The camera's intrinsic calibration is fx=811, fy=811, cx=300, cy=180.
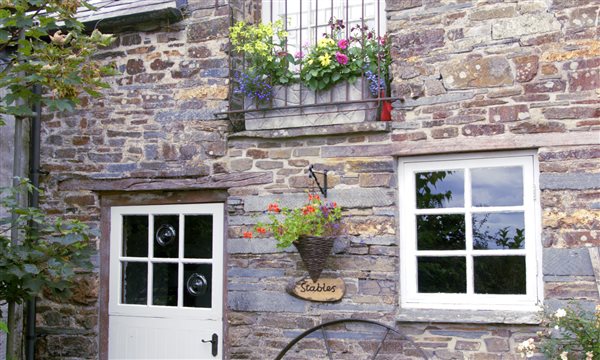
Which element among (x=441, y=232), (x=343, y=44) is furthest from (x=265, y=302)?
(x=343, y=44)

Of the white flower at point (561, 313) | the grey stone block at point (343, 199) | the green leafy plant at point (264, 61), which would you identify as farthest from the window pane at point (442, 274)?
the green leafy plant at point (264, 61)

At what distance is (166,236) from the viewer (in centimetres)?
714

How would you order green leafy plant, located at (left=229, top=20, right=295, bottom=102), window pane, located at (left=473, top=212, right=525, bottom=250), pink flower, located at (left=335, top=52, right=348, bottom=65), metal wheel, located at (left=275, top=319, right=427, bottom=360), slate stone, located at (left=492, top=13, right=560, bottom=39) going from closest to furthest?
slate stone, located at (left=492, top=13, right=560, bottom=39) < window pane, located at (left=473, top=212, right=525, bottom=250) < metal wheel, located at (left=275, top=319, right=427, bottom=360) < pink flower, located at (left=335, top=52, right=348, bottom=65) < green leafy plant, located at (left=229, top=20, right=295, bottom=102)

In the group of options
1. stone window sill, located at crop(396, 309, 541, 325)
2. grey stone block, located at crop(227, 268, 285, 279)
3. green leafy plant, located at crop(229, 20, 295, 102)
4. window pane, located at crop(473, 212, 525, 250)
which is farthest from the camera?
green leafy plant, located at crop(229, 20, 295, 102)

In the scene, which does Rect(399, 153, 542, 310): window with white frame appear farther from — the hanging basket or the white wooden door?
the white wooden door

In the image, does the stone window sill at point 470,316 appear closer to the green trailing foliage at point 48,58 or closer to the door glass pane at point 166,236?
the door glass pane at point 166,236

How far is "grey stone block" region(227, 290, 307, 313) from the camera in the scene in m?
6.38

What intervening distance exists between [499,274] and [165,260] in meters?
2.87

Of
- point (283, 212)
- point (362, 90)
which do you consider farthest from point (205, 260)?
point (362, 90)

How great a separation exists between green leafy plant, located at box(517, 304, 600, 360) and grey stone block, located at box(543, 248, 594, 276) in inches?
9.4

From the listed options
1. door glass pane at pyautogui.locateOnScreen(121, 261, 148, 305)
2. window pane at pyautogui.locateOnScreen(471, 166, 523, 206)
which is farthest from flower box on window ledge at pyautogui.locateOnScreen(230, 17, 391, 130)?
door glass pane at pyautogui.locateOnScreen(121, 261, 148, 305)

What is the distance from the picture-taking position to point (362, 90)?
639 cm

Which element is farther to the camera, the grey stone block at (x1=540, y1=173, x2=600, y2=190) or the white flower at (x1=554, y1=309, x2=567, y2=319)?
the grey stone block at (x1=540, y1=173, x2=600, y2=190)

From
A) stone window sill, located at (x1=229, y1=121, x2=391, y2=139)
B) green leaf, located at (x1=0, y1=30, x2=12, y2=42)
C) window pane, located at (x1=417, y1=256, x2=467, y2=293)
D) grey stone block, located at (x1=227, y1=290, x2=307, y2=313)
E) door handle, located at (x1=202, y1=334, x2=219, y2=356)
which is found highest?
green leaf, located at (x1=0, y1=30, x2=12, y2=42)
